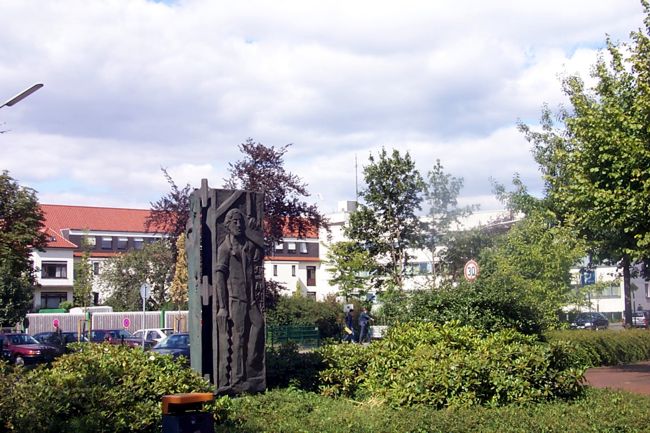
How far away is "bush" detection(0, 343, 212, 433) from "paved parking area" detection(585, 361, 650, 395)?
10329 millimetres

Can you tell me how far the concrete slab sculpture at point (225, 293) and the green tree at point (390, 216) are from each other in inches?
816

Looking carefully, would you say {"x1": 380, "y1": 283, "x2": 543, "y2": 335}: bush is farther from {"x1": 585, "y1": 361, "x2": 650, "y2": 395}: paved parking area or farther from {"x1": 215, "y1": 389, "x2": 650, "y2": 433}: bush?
{"x1": 215, "y1": 389, "x2": 650, "y2": 433}: bush

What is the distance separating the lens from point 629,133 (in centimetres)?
1783

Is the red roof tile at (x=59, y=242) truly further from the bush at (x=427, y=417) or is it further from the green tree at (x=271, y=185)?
the bush at (x=427, y=417)

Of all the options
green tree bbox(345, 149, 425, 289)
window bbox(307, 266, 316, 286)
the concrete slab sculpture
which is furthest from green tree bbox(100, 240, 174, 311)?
the concrete slab sculpture

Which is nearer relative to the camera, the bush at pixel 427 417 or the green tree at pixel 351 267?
the bush at pixel 427 417

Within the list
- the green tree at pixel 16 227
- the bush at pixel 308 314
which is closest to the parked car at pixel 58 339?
the green tree at pixel 16 227

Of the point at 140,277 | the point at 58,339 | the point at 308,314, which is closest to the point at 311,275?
the point at 140,277

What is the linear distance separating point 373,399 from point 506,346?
2.28 meters

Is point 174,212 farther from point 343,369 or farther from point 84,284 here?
point 84,284

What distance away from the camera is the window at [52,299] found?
237ft

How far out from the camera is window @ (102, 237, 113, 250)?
269 feet

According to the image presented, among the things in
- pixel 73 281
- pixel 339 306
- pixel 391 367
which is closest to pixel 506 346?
pixel 391 367

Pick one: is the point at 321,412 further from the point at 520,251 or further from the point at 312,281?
the point at 312,281
